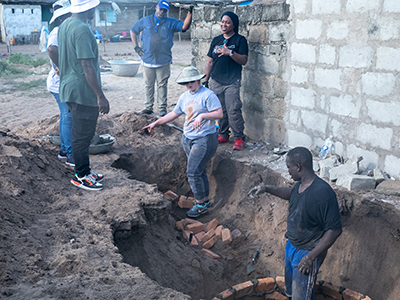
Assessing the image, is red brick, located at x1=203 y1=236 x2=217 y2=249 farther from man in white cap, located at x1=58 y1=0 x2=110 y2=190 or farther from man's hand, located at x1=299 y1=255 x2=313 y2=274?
man's hand, located at x1=299 y1=255 x2=313 y2=274

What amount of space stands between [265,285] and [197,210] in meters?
1.70

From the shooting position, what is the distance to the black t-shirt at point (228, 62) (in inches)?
231

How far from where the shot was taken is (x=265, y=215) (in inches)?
199

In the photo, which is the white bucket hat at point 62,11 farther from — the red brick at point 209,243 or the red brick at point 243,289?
the red brick at point 243,289

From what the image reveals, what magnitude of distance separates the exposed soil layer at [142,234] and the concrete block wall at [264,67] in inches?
25.1

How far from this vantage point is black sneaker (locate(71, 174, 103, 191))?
4.38 m

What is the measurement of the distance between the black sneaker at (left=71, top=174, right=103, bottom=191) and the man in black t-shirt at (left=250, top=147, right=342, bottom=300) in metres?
2.34

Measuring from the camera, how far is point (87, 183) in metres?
4.38

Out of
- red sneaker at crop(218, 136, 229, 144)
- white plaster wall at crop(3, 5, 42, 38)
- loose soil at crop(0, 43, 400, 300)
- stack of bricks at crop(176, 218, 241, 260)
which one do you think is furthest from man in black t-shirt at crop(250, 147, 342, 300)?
white plaster wall at crop(3, 5, 42, 38)

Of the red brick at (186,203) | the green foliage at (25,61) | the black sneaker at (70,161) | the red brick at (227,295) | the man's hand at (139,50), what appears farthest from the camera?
the green foliage at (25,61)

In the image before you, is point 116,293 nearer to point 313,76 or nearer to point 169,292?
point 169,292

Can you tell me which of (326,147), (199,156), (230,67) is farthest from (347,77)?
(199,156)

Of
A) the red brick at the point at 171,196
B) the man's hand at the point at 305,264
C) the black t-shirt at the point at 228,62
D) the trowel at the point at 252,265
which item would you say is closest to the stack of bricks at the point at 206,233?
the trowel at the point at 252,265

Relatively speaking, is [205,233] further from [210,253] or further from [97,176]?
[97,176]
